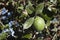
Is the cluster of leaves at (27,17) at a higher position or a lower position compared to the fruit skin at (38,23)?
higher

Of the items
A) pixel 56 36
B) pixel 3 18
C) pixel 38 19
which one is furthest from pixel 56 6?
pixel 3 18

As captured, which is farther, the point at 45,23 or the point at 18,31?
the point at 18,31

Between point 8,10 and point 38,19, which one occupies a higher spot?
point 8,10

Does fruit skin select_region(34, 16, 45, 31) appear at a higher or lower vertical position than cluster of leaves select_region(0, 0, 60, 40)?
lower

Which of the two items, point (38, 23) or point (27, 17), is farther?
point (27, 17)

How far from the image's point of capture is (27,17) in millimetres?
1782

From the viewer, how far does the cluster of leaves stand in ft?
5.51

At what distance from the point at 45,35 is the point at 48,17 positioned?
32 centimetres

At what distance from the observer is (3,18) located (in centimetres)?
221

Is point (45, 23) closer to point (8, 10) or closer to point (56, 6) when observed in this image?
point (56, 6)

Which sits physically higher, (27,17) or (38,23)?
(27,17)

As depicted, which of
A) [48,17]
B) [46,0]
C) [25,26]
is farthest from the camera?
[46,0]

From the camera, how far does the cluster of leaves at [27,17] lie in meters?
1.68

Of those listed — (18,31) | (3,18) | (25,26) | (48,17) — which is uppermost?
(3,18)
